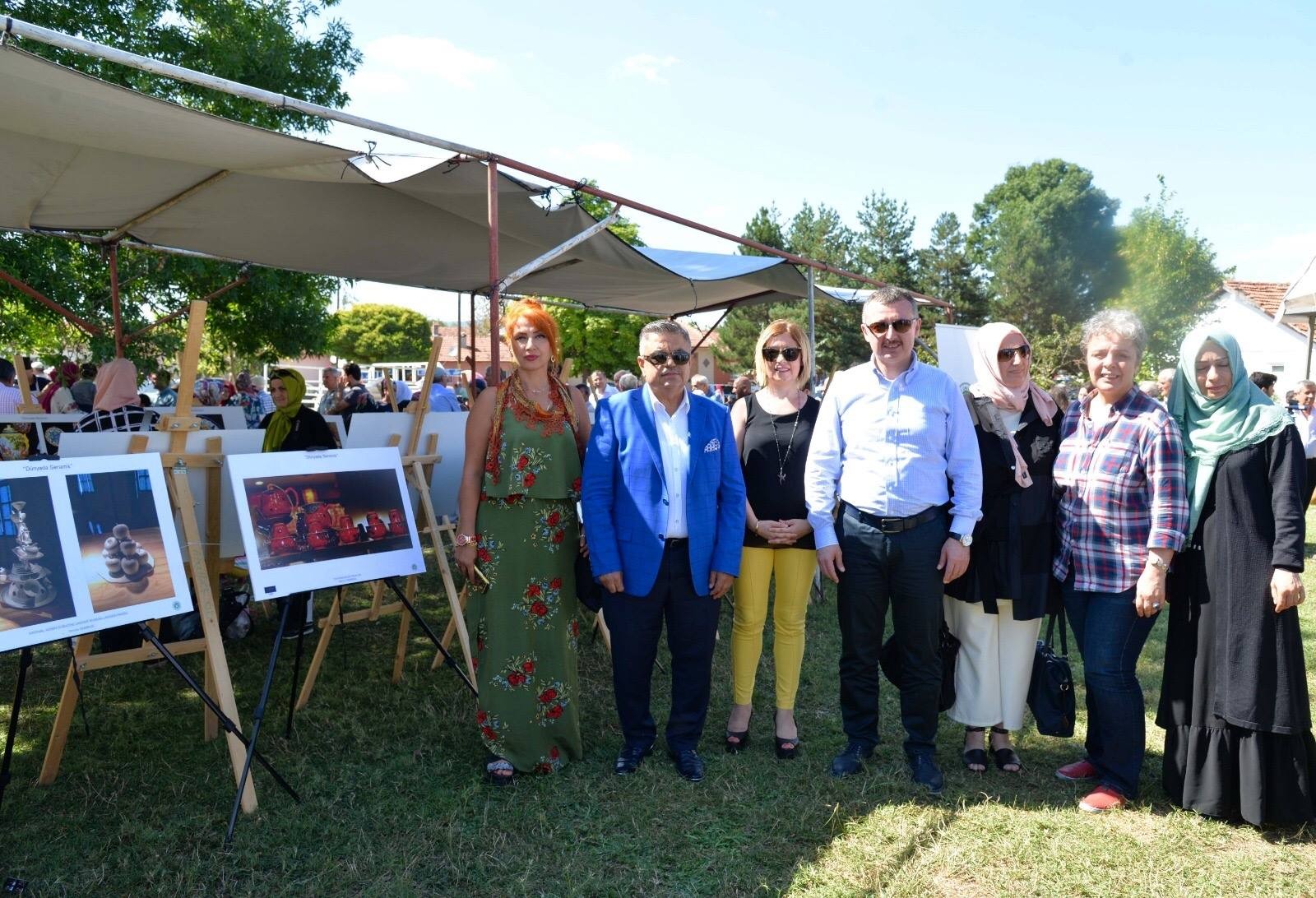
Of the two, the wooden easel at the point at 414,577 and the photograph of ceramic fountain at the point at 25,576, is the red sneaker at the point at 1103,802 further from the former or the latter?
the photograph of ceramic fountain at the point at 25,576

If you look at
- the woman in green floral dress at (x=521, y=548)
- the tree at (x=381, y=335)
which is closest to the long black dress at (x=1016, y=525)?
the woman in green floral dress at (x=521, y=548)

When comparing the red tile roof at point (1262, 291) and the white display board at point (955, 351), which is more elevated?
the red tile roof at point (1262, 291)

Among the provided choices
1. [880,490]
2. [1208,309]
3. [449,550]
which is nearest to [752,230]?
[1208,309]

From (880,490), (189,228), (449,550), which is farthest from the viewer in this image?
(449,550)

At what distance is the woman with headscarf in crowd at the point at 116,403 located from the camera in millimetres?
4664

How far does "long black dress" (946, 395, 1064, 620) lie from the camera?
301 centimetres

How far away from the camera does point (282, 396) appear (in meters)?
4.66

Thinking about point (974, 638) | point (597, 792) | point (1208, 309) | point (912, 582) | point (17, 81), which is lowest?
point (597, 792)

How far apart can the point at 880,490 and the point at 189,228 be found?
15.3 feet

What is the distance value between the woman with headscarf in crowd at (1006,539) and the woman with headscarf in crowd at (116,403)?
428cm

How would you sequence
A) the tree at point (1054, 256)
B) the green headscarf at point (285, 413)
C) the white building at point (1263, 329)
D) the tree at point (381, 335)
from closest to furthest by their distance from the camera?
the green headscarf at point (285, 413)
the white building at point (1263, 329)
the tree at point (1054, 256)
the tree at point (381, 335)

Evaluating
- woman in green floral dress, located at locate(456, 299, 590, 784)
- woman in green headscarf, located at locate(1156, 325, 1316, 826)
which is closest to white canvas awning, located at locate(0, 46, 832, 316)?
woman in green floral dress, located at locate(456, 299, 590, 784)

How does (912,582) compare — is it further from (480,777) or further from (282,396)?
(282,396)

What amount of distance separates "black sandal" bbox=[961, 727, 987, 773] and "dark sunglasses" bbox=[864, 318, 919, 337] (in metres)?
1.58
